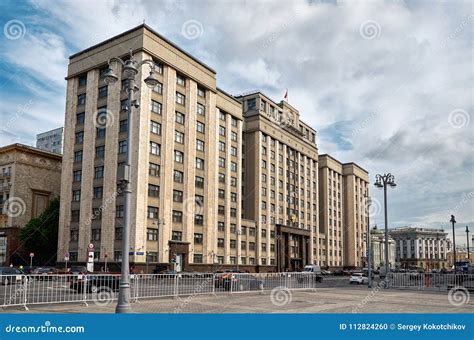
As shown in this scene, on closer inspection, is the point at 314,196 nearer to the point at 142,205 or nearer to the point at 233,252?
the point at 233,252

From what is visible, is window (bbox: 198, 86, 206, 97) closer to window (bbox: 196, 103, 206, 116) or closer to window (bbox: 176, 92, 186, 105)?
window (bbox: 196, 103, 206, 116)

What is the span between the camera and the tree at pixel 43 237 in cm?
6469

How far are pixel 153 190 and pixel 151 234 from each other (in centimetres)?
529

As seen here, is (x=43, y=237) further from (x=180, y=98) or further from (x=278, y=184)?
(x=278, y=184)

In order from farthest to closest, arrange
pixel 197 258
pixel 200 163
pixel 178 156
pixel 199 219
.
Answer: pixel 200 163 → pixel 199 219 → pixel 197 258 → pixel 178 156

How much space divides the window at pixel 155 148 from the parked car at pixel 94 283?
36529 mm

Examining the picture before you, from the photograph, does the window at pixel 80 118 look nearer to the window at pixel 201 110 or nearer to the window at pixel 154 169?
the window at pixel 154 169

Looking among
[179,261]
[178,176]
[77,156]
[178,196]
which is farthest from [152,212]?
[77,156]

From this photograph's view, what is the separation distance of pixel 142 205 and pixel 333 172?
71.9 metres

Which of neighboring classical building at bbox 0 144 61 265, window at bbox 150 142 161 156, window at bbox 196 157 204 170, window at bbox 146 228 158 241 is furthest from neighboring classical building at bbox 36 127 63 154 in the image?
window at bbox 146 228 158 241

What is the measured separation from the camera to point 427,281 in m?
34.8

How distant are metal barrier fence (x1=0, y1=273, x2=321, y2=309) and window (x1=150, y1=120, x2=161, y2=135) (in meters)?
32.8

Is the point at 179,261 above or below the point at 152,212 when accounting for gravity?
below

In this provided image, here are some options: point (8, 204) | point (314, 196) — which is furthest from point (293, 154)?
point (8, 204)
